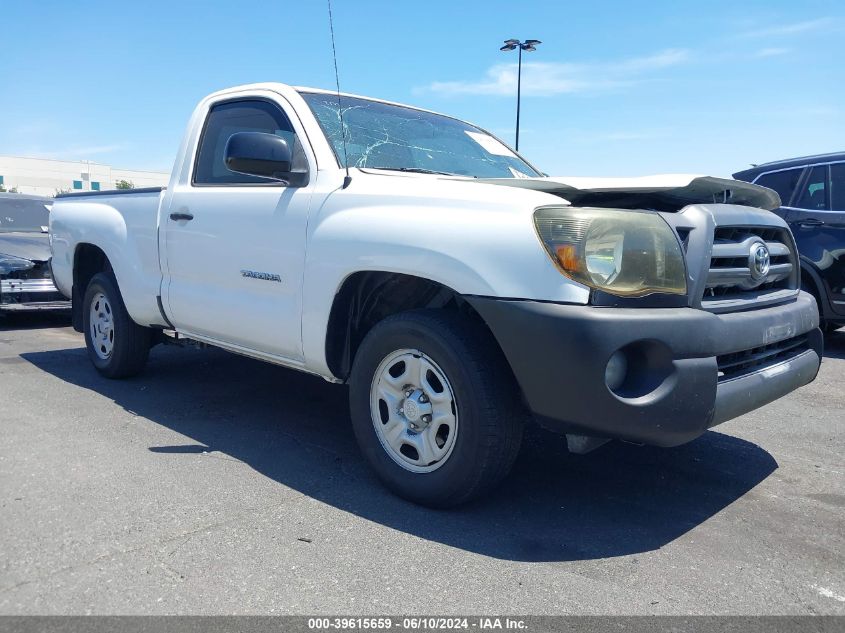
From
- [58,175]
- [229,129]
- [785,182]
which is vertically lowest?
[785,182]

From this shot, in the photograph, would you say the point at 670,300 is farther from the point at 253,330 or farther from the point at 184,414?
the point at 184,414

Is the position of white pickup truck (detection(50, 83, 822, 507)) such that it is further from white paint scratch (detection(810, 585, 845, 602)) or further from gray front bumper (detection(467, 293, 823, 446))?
white paint scratch (detection(810, 585, 845, 602))

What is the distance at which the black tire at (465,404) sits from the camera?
9.66ft

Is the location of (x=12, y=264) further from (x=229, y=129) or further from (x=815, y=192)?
(x=815, y=192)

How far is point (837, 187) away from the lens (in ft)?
23.3

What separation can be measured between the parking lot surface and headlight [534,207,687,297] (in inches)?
41.2

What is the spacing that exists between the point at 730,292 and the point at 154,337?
4.02 metres

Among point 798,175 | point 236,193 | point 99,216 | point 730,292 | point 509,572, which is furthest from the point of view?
point 798,175

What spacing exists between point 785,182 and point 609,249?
566 centimetres

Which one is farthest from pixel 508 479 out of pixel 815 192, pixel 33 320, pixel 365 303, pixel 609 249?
pixel 33 320

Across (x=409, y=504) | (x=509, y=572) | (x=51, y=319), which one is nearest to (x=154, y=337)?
(x=409, y=504)

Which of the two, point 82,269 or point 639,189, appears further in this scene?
point 82,269

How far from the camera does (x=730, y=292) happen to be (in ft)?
10.7

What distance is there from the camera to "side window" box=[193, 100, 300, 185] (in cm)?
420
